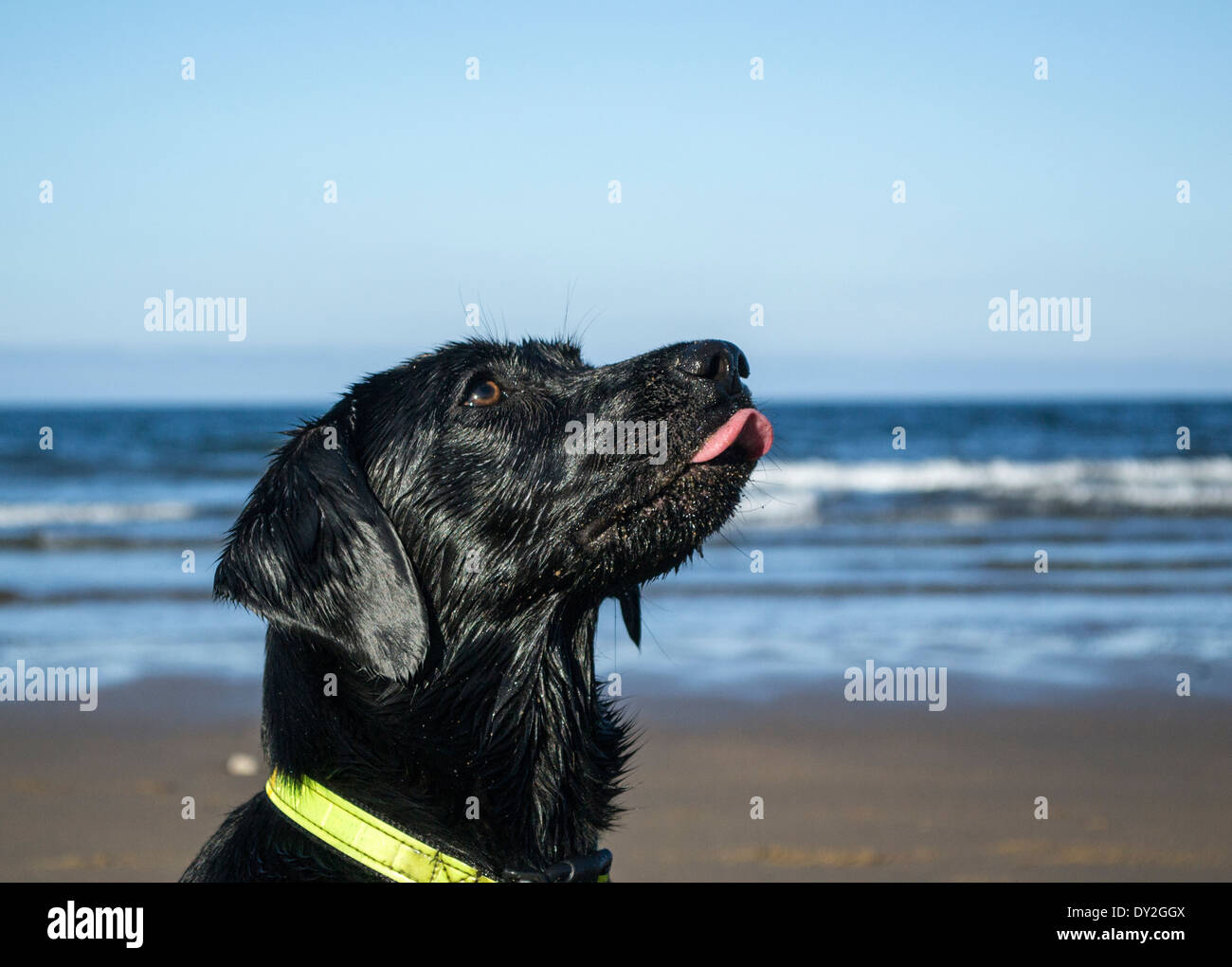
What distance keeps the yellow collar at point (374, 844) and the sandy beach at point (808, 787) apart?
3023 millimetres

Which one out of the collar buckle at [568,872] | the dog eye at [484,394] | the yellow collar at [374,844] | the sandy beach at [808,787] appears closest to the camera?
the yellow collar at [374,844]

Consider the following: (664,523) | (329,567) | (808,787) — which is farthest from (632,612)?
(808,787)

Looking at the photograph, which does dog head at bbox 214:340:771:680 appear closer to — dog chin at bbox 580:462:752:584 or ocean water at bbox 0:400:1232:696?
dog chin at bbox 580:462:752:584

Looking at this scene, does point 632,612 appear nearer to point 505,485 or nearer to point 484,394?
point 505,485

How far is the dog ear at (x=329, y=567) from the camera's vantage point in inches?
112

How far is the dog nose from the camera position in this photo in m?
3.19

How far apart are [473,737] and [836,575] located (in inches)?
412

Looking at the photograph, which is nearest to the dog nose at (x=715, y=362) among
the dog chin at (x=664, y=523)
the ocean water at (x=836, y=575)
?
the dog chin at (x=664, y=523)

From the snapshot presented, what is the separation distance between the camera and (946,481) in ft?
76.6

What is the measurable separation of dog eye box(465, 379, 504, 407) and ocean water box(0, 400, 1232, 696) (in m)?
0.53

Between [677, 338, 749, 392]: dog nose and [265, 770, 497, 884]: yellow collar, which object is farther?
[677, 338, 749, 392]: dog nose

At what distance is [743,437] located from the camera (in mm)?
3162

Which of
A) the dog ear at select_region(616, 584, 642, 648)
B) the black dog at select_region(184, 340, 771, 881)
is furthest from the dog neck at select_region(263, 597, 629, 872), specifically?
the dog ear at select_region(616, 584, 642, 648)

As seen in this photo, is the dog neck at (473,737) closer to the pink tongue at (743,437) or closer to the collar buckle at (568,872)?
the collar buckle at (568,872)
